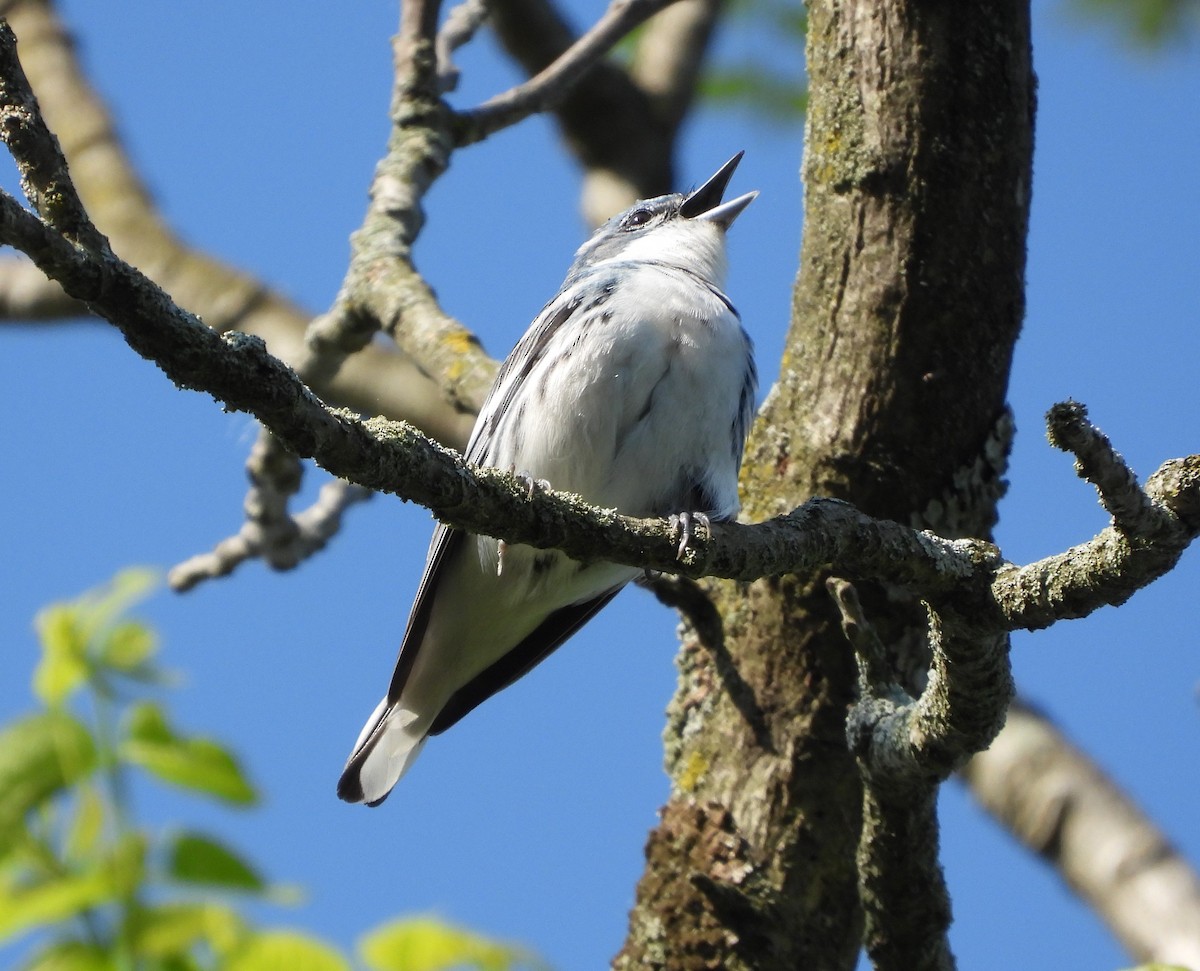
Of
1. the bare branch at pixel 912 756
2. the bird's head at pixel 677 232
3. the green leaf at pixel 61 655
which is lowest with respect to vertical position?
the green leaf at pixel 61 655

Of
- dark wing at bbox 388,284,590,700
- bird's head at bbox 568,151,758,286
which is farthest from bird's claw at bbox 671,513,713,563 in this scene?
bird's head at bbox 568,151,758,286

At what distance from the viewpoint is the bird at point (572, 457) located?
424 cm

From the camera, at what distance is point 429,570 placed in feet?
14.5

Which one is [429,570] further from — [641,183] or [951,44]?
[641,183]

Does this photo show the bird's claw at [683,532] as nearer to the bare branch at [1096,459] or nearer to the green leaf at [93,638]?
the bare branch at [1096,459]

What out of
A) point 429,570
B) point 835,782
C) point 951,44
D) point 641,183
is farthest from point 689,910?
point 641,183

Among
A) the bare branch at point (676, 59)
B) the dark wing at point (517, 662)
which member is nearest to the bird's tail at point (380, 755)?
the dark wing at point (517, 662)

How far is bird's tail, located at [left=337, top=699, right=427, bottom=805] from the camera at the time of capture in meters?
4.61

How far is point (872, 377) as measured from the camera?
4.30m

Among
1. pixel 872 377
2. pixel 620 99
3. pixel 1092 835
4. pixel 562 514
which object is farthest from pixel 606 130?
pixel 562 514

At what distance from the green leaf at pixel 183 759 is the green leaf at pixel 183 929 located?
0.33ft

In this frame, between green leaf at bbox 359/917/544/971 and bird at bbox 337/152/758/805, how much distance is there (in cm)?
275

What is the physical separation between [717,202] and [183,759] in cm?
515

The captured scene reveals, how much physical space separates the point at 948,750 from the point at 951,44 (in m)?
2.25
